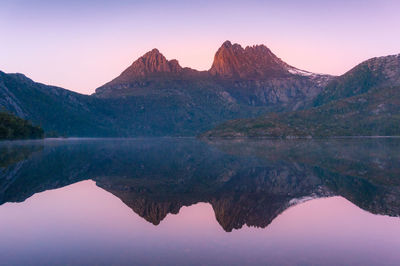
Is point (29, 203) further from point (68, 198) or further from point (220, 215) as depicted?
point (220, 215)

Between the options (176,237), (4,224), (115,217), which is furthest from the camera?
(115,217)

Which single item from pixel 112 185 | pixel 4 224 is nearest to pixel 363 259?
pixel 4 224

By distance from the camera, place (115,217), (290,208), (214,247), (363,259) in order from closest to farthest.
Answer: (363,259), (214,247), (115,217), (290,208)

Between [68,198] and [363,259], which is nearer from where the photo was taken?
[363,259]

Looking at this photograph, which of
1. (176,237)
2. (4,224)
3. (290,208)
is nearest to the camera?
(176,237)

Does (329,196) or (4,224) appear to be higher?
(4,224)

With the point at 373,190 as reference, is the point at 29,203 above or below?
above

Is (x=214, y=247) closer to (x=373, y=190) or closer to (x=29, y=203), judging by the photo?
(x=29, y=203)

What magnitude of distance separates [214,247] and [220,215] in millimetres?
6740

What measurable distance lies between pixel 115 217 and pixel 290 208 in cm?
1307

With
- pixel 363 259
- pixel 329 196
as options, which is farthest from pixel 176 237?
pixel 329 196

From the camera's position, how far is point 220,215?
23.6m

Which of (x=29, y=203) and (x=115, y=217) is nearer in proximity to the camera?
(x=115, y=217)

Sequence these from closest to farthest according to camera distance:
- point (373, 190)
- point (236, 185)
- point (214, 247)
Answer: point (214, 247) → point (373, 190) → point (236, 185)
